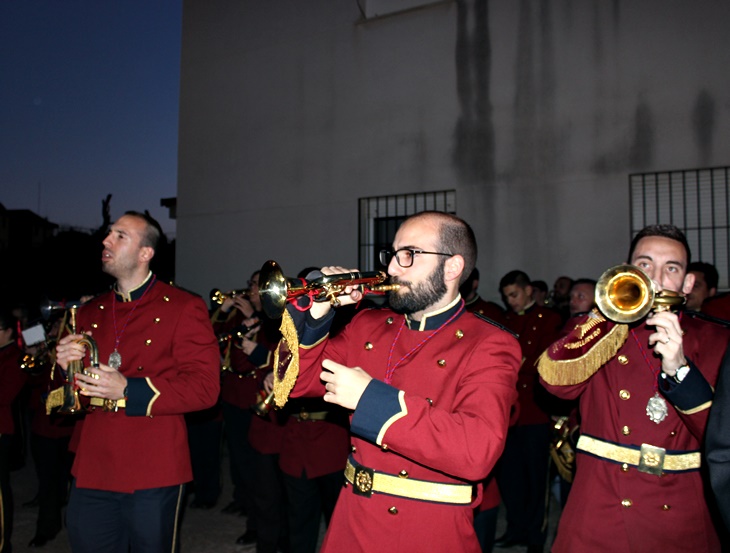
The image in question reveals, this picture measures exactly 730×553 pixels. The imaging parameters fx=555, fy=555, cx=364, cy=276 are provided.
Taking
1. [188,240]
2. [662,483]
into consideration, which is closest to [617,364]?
[662,483]

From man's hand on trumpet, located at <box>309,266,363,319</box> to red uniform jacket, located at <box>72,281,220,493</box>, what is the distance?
1.32 metres

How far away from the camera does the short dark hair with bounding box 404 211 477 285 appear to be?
2.61 meters

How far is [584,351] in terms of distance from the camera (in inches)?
110

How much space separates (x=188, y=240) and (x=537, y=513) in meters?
10.4

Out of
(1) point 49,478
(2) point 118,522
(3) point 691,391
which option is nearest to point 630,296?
(3) point 691,391

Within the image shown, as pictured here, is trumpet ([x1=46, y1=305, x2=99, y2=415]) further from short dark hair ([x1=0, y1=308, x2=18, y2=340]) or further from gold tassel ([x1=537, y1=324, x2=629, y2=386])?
gold tassel ([x1=537, y1=324, x2=629, y2=386])

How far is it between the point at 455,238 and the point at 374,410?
0.94 m

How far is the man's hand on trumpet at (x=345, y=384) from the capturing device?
2.15 metres

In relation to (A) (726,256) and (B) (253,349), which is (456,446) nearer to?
(B) (253,349)

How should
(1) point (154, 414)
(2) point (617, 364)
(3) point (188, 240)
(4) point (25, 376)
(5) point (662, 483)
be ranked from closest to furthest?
(5) point (662, 483) → (2) point (617, 364) → (1) point (154, 414) → (4) point (25, 376) → (3) point (188, 240)

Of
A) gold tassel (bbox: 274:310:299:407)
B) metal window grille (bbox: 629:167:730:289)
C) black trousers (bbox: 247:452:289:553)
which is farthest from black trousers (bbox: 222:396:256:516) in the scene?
metal window grille (bbox: 629:167:730:289)

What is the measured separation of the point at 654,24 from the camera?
29.2ft

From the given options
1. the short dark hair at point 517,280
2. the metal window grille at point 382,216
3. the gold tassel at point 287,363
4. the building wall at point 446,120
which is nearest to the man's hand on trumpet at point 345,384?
the gold tassel at point 287,363

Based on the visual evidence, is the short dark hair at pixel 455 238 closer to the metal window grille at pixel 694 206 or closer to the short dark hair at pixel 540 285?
the short dark hair at pixel 540 285
